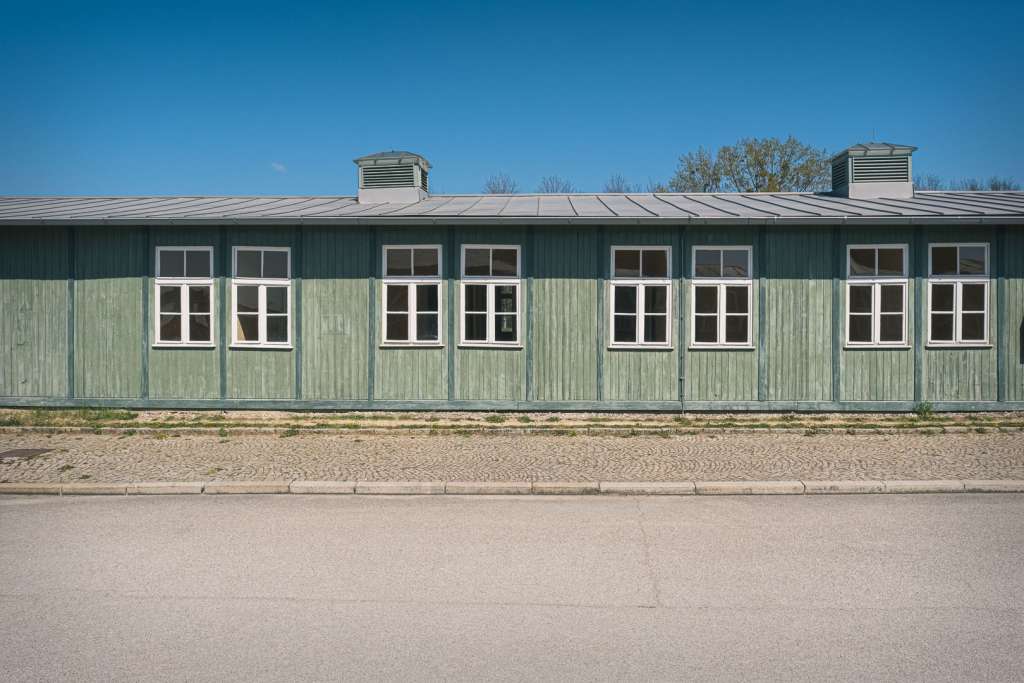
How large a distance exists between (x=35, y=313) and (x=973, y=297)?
58.0 feet

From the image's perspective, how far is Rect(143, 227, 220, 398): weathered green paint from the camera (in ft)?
50.2

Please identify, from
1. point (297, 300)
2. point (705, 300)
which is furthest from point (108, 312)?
point (705, 300)

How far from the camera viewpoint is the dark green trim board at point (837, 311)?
586 inches

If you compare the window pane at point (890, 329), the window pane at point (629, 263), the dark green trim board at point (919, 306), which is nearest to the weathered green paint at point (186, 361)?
the window pane at point (629, 263)

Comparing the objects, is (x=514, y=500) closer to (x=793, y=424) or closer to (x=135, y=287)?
(x=793, y=424)

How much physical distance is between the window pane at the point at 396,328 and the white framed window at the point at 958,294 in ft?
31.8

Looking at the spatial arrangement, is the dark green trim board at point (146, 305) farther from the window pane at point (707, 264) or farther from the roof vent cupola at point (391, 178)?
the window pane at point (707, 264)

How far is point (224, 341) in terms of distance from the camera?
1527 cm

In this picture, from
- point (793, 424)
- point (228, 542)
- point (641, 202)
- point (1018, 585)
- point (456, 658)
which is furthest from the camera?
point (641, 202)

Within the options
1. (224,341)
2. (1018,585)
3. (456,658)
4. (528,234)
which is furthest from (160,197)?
(1018,585)

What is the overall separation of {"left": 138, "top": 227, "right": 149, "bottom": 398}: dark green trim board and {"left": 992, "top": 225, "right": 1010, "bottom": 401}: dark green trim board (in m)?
15.7

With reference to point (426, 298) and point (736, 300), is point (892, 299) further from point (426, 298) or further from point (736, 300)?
point (426, 298)

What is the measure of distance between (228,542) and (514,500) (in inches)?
119

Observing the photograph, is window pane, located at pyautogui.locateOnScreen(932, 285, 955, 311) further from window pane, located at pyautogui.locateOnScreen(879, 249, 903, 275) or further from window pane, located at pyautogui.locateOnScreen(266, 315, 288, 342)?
window pane, located at pyautogui.locateOnScreen(266, 315, 288, 342)
